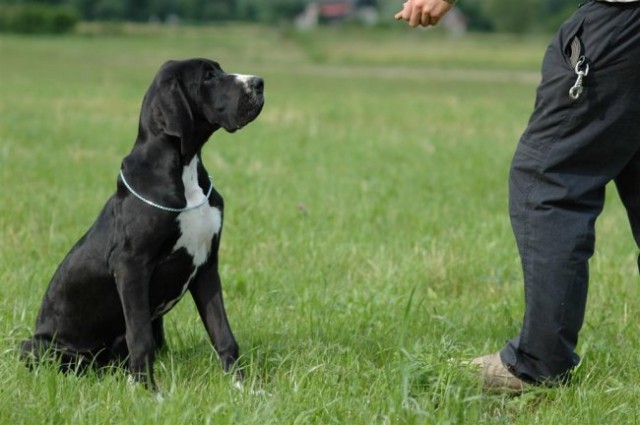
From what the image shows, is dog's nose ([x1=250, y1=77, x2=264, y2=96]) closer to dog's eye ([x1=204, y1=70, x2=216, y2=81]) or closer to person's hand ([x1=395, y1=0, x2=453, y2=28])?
dog's eye ([x1=204, y1=70, x2=216, y2=81])

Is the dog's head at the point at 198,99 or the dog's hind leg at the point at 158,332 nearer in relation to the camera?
the dog's head at the point at 198,99

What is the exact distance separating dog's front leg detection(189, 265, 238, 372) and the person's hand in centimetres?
131

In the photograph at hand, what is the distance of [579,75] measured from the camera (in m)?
3.66

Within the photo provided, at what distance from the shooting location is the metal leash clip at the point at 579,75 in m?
3.66

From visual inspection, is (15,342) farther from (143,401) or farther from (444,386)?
(444,386)

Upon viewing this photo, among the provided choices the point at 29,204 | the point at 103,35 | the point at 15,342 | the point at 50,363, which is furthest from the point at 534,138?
the point at 103,35

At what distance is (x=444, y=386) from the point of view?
12.3 feet

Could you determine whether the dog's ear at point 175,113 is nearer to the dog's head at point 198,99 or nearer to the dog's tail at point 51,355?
the dog's head at point 198,99

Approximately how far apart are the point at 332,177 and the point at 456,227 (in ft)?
7.49

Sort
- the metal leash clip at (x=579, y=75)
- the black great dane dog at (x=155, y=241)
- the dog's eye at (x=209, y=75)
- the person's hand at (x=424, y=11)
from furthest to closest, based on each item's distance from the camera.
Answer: the dog's eye at (x=209, y=75) → the black great dane dog at (x=155, y=241) → the person's hand at (x=424, y=11) → the metal leash clip at (x=579, y=75)

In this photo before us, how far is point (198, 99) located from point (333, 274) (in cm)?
222

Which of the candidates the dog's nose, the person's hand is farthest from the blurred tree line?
the person's hand

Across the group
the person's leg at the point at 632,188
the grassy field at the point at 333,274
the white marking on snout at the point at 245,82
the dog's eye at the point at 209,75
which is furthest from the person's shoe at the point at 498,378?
the dog's eye at the point at 209,75

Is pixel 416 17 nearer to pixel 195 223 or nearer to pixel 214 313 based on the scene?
pixel 195 223
